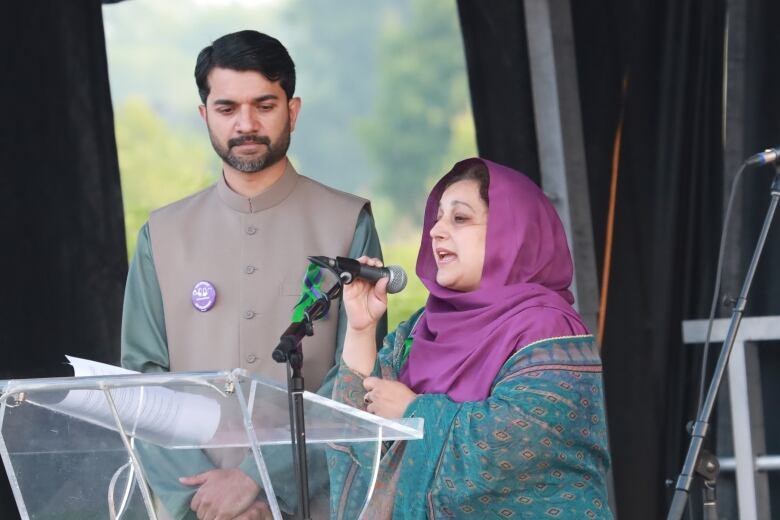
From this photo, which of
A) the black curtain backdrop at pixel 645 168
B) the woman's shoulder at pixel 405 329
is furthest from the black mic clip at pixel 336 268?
the black curtain backdrop at pixel 645 168

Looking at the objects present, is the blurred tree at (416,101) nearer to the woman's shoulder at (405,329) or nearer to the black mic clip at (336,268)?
the woman's shoulder at (405,329)

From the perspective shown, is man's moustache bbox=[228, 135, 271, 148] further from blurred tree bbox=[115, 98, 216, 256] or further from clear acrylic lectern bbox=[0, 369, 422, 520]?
blurred tree bbox=[115, 98, 216, 256]

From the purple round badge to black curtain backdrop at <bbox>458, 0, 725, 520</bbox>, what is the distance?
150cm

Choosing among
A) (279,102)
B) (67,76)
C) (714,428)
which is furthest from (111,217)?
(714,428)

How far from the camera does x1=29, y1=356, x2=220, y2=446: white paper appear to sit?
180cm

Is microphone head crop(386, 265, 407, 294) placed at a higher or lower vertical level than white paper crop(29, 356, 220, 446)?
higher

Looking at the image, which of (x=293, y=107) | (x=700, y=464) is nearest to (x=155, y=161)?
(x=293, y=107)

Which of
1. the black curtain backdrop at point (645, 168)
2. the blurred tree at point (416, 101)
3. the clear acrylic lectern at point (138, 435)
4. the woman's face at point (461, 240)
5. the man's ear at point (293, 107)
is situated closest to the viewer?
the clear acrylic lectern at point (138, 435)

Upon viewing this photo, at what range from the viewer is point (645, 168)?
4.05 m

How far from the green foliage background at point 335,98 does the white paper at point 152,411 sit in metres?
7.55

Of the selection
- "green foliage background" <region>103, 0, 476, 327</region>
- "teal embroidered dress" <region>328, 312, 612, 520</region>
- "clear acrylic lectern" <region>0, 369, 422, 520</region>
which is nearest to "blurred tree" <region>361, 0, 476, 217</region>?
"green foliage background" <region>103, 0, 476, 327</region>

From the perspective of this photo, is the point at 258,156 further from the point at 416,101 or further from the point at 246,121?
the point at 416,101

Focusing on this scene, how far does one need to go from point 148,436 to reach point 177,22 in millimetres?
11029

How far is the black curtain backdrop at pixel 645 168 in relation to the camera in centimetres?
398
